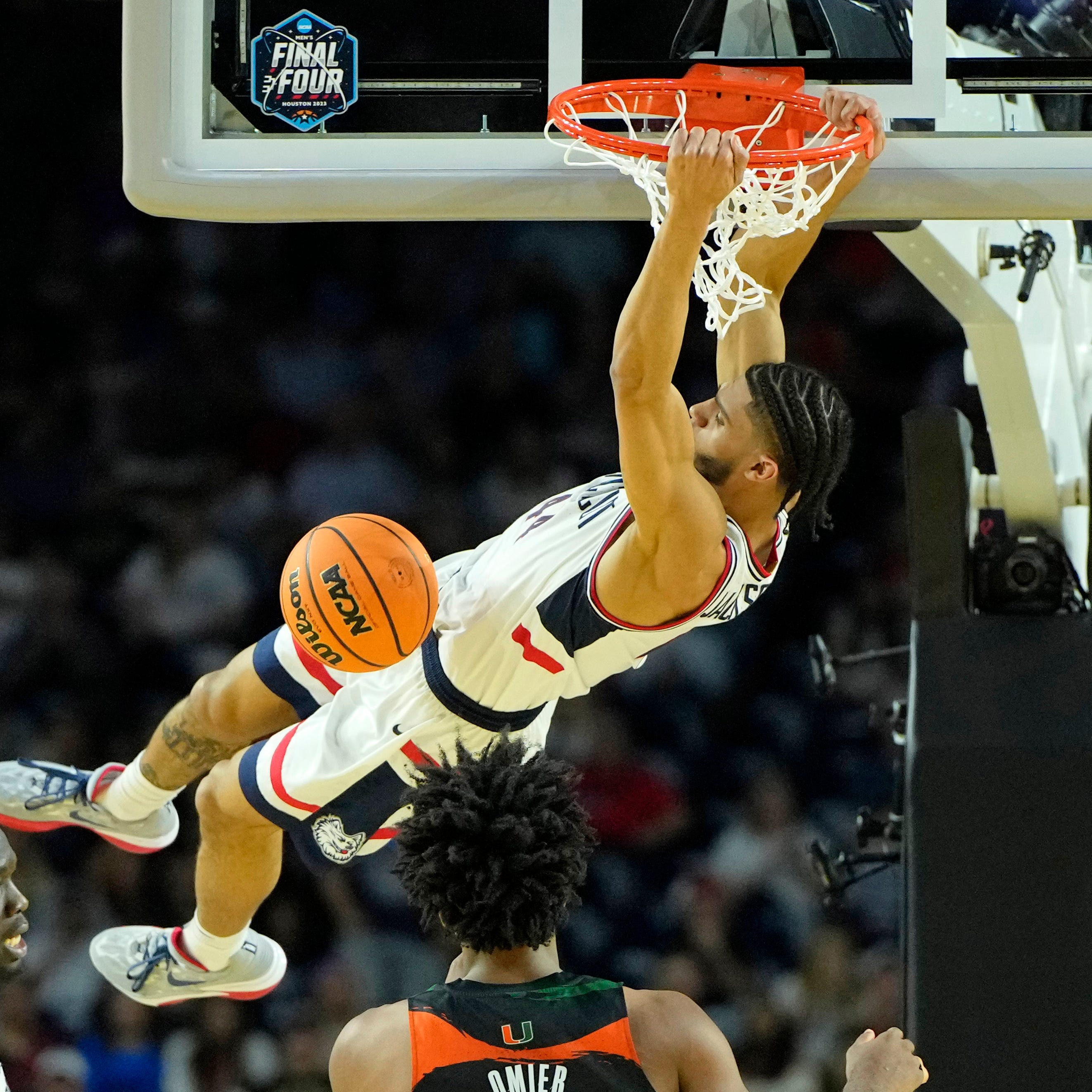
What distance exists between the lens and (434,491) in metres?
6.61

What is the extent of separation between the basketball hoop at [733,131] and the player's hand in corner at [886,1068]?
132cm

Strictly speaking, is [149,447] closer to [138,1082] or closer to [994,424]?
[138,1082]

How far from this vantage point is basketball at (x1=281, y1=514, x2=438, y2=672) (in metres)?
2.98

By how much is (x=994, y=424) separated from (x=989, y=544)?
472 mm

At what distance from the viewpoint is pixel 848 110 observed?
2.79 meters

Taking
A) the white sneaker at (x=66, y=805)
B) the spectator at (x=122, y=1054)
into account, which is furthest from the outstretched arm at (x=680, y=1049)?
the spectator at (x=122, y=1054)

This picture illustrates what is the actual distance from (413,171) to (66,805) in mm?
1982

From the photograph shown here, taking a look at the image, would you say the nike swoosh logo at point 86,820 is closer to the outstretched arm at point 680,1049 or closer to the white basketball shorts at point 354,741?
the white basketball shorts at point 354,741

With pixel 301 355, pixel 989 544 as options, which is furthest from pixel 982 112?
pixel 301 355

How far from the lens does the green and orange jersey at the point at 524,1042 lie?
219 cm

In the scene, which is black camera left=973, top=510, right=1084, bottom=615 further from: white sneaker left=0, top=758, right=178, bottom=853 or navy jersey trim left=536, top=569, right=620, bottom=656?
white sneaker left=0, top=758, right=178, bottom=853

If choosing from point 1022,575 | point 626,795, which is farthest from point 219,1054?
point 1022,575

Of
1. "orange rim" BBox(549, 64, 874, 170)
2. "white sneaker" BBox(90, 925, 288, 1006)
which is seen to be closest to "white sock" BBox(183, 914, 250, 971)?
"white sneaker" BBox(90, 925, 288, 1006)

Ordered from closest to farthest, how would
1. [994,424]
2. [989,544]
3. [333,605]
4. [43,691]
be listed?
[333,605] < [994,424] < [989,544] < [43,691]
